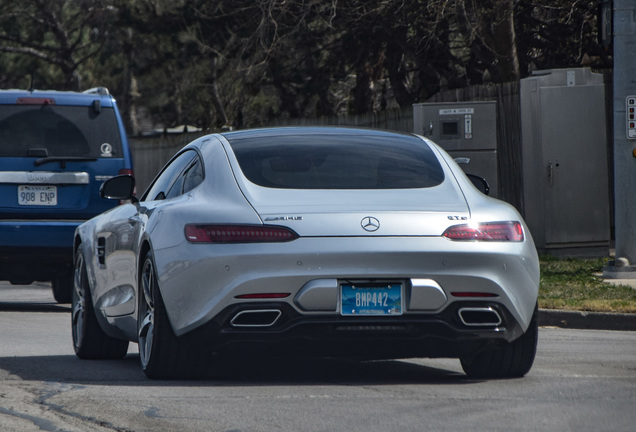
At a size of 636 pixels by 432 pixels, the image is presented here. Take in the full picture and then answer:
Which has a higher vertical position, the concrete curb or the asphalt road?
the asphalt road

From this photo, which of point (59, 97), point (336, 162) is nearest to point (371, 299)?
point (336, 162)

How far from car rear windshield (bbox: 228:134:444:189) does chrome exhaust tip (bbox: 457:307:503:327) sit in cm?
80

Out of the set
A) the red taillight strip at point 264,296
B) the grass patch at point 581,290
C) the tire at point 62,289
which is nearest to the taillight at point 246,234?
the red taillight strip at point 264,296

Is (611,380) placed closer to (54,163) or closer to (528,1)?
(54,163)

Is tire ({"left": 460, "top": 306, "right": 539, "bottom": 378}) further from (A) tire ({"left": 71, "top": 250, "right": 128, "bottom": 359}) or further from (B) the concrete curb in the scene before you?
(B) the concrete curb

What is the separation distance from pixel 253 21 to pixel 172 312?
55.2 feet

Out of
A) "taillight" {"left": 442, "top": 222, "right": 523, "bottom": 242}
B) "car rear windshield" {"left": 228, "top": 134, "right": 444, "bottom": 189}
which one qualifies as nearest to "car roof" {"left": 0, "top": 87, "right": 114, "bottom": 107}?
"car rear windshield" {"left": 228, "top": 134, "right": 444, "bottom": 189}

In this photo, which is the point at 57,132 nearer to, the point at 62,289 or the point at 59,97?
the point at 59,97

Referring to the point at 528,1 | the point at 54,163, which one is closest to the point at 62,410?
the point at 54,163

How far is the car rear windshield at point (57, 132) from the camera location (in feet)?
41.3

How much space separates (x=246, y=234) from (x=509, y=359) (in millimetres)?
1746

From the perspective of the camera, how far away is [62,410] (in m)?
6.26

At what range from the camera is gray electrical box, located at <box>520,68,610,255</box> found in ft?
54.1

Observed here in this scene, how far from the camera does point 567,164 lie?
1658cm
